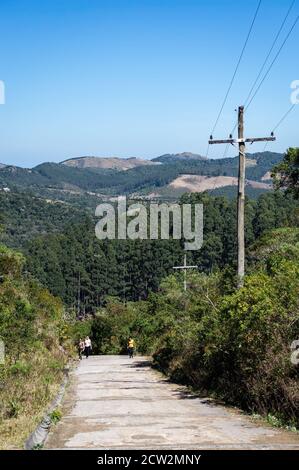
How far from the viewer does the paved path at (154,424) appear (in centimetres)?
952

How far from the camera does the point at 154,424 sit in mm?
11656

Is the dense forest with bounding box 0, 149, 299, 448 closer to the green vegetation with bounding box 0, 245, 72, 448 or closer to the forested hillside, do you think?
the green vegetation with bounding box 0, 245, 72, 448

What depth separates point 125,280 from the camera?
420 ft

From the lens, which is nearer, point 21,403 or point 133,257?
point 21,403

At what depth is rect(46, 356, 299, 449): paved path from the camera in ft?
31.2

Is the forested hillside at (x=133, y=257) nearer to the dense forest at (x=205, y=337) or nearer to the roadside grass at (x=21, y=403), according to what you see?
the dense forest at (x=205, y=337)

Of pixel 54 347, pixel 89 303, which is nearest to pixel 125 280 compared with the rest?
pixel 89 303

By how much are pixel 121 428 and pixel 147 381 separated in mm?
12252

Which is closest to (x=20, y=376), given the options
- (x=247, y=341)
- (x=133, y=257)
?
(x=247, y=341)

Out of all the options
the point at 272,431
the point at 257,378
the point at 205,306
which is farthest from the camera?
the point at 205,306
